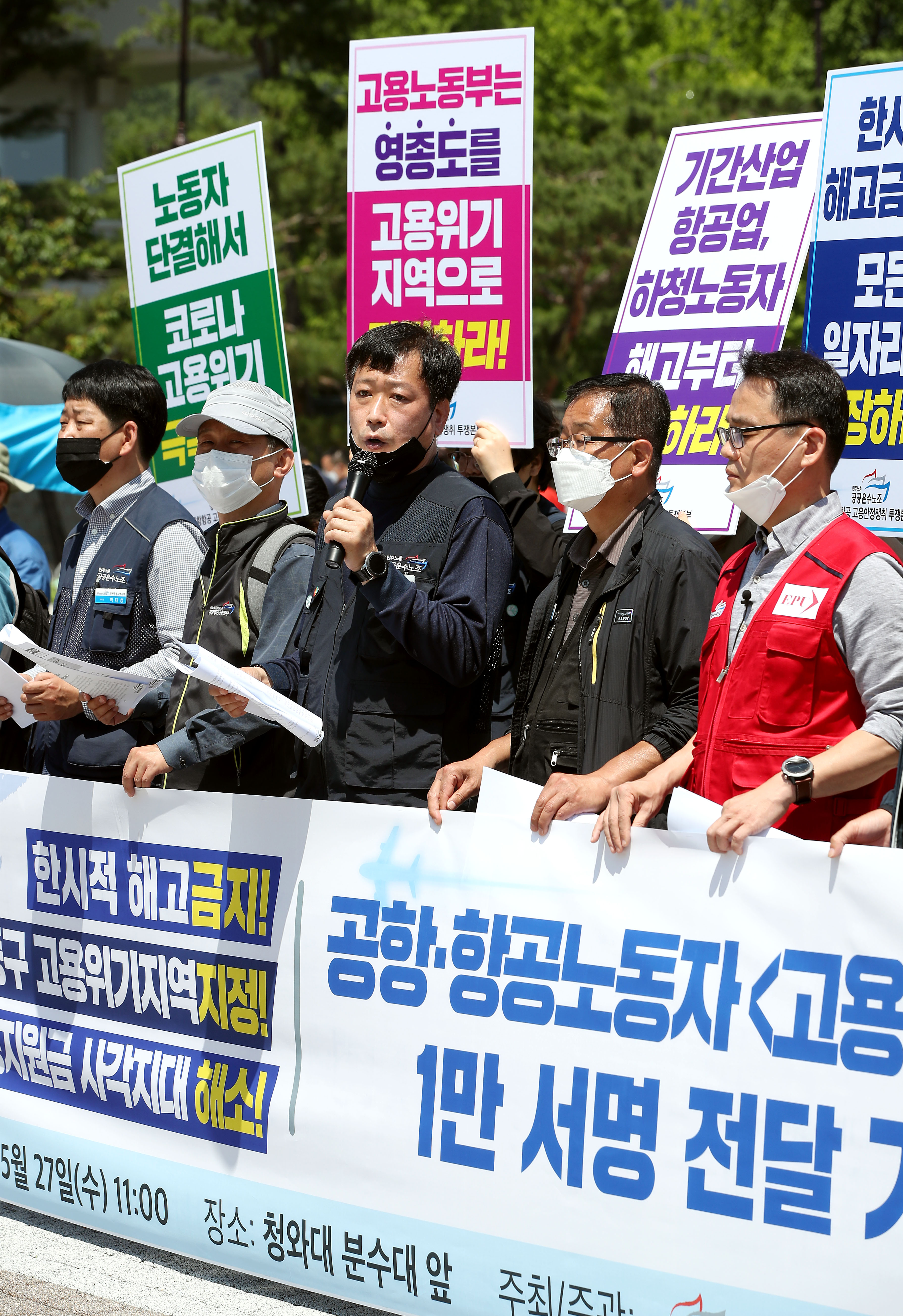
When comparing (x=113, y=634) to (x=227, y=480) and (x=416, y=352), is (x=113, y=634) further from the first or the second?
(x=416, y=352)

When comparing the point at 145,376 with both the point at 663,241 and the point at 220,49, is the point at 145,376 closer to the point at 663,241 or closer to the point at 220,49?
the point at 663,241

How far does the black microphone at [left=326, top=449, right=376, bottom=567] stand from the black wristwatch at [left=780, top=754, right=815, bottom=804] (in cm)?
103

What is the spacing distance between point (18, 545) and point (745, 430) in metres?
3.15

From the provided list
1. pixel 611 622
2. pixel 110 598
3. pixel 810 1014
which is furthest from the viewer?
pixel 110 598

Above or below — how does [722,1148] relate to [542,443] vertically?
below

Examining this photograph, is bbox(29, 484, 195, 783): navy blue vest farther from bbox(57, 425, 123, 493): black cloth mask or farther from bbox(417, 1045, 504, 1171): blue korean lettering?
bbox(417, 1045, 504, 1171): blue korean lettering

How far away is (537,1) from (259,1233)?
3229cm

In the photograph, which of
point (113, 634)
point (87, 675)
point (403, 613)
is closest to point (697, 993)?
point (403, 613)

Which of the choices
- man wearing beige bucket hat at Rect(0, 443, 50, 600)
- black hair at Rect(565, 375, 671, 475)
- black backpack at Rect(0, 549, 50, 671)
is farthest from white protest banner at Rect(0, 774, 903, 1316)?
man wearing beige bucket hat at Rect(0, 443, 50, 600)

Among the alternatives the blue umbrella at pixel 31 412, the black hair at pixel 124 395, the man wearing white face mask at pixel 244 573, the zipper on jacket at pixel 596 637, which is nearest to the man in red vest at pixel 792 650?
the zipper on jacket at pixel 596 637

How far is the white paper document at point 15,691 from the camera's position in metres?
3.67

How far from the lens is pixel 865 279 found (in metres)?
4.12

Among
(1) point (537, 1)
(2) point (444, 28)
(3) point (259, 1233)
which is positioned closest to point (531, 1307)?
(3) point (259, 1233)

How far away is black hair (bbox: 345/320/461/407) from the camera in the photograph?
3.45m
